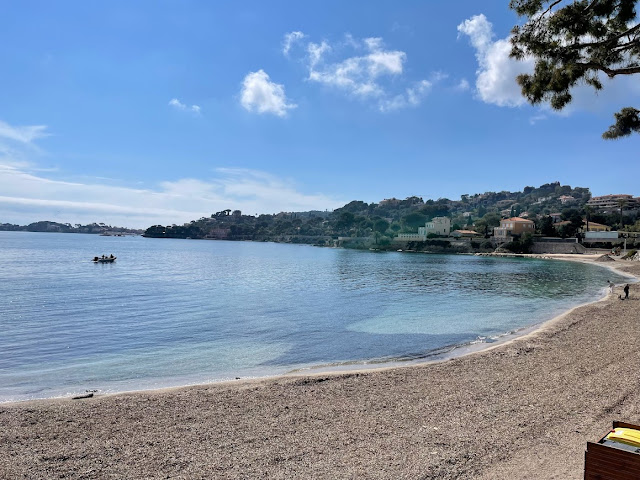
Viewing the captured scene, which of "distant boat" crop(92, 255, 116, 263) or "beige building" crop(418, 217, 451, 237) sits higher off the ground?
"beige building" crop(418, 217, 451, 237)

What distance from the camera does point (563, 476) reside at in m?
5.02

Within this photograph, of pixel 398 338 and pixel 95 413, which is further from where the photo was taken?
pixel 398 338

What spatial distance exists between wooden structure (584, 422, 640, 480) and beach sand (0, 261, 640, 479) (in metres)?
1.50

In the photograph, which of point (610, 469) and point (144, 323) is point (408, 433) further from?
point (144, 323)

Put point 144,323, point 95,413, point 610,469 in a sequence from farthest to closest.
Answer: point 144,323 → point 95,413 → point 610,469

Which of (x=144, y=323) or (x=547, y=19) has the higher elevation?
(x=547, y=19)

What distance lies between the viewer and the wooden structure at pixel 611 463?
3566 mm

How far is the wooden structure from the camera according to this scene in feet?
11.7

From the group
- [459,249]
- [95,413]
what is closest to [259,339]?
[95,413]

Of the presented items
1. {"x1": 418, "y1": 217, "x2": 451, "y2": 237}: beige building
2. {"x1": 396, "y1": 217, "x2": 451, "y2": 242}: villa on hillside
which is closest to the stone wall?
{"x1": 396, "y1": 217, "x2": 451, "y2": 242}: villa on hillside

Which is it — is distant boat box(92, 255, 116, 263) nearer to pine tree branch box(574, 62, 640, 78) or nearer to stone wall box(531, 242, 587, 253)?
pine tree branch box(574, 62, 640, 78)

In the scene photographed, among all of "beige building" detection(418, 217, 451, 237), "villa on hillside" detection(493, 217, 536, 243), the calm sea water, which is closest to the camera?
the calm sea water

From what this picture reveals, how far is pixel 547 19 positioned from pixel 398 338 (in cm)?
1234

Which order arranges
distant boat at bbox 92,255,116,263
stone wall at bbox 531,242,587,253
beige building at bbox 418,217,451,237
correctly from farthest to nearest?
beige building at bbox 418,217,451,237 < stone wall at bbox 531,242,587,253 < distant boat at bbox 92,255,116,263
